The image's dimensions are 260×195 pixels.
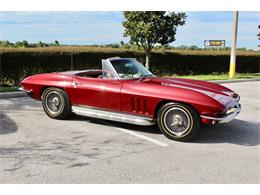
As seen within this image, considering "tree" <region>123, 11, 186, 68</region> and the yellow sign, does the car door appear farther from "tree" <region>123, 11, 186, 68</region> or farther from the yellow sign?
the yellow sign

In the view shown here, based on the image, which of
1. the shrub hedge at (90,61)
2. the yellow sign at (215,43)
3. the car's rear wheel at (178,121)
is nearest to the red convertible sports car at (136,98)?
the car's rear wheel at (178,121)

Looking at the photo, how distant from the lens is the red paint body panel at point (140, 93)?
17.1 ft

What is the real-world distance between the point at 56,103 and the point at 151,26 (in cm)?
1002

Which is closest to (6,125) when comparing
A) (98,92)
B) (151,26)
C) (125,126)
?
(98,92)

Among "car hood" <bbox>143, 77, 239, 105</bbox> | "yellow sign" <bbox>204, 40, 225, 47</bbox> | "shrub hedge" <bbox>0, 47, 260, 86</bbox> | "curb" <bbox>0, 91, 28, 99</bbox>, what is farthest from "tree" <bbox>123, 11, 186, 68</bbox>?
"car hood" <bbox>143, 77, 239, 105</bbox>

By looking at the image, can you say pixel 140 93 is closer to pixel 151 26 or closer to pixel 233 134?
pixel 233 134

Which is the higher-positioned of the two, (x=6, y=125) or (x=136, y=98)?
(x=136, y=98)

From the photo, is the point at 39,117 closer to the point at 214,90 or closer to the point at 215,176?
the point at 214,90

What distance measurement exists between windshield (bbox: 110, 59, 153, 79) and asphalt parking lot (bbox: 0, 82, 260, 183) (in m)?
0.96

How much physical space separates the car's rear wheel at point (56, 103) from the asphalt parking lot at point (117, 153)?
0.65 ft

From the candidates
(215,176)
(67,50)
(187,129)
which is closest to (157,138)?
(187,129)

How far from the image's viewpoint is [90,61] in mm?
15477

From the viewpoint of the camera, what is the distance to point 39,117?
22.8 ft

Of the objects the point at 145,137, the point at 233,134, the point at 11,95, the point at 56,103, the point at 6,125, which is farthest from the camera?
the point at 11,95
